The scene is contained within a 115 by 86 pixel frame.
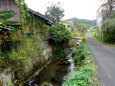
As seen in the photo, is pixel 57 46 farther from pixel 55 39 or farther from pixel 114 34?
pixel 114 34

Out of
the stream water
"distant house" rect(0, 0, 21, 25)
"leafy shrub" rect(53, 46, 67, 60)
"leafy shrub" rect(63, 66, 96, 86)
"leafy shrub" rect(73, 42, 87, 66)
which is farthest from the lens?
"leafy shrub" rect(53, 46, 67, 60)

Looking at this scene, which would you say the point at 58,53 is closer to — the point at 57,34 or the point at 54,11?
the point at 57,34

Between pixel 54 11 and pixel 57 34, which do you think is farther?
pixel 54 11

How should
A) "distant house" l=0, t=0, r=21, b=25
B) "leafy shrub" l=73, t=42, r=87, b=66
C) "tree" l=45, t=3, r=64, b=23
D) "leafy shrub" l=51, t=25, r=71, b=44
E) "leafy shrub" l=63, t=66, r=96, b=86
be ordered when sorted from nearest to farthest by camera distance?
1. "leafy shrub" l=63, t=66, r=96, b=86
2. "distant house" l=0, t=0, r=21, b=25
3. "leafy shrub" l=73, t=42, r=87, b=66
4. "leafy shrub" l=51, t=25, r=71, b=44
5. "tree" l=45, t=3, r=64, b=23

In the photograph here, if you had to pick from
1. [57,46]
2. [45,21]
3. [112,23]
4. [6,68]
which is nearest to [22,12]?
[6,68]

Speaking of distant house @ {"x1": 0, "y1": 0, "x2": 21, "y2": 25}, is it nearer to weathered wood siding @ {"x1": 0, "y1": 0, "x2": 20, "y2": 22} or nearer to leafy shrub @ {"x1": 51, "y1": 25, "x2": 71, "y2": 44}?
weathered wood siding @ {"x1": 0, "y1": 0, "x2": 20, "y2": 22}

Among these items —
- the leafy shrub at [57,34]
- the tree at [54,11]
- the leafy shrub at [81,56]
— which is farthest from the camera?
the tree at [54,11]

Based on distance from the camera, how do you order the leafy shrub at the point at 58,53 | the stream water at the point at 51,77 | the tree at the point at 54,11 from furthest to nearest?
the tree at the point at 54,11, the leafy shrub at the point at 58,53, the stream water at the point at 51,77

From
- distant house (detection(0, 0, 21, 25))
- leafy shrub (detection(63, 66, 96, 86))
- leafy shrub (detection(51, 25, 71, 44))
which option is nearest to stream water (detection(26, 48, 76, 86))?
leafy shrub (detection(63, 66, 96, 86))

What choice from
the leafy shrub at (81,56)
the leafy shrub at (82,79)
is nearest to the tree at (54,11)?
the leafy shrub at (81,56)

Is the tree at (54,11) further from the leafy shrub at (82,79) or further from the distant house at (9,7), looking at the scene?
the leafy shrub at (82,79)

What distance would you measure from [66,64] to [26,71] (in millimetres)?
5582

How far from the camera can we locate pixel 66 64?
14703 millimetres

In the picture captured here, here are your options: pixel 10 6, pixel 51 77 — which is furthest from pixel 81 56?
pixel 10 6
